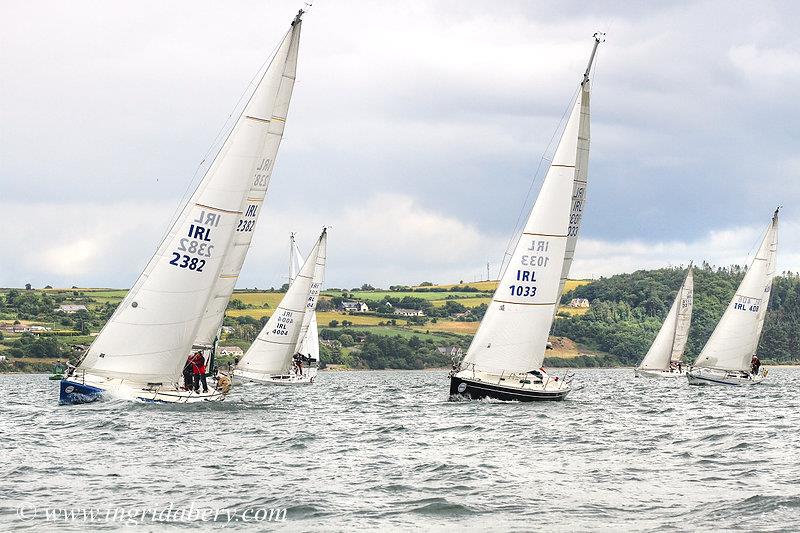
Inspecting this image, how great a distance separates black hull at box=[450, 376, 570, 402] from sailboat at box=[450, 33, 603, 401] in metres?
0.05

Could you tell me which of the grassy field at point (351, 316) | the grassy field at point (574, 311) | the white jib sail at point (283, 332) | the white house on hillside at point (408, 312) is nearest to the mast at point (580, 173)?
the white jib sail at point (283, 332)

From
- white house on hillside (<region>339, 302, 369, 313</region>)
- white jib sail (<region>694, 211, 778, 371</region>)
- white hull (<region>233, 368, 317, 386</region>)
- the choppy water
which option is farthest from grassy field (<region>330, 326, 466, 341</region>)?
the choppy water

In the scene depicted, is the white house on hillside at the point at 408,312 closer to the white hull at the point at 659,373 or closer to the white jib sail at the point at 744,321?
the white hull at the point at 659,373

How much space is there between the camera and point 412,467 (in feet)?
81.7

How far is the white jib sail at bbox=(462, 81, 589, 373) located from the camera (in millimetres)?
44031

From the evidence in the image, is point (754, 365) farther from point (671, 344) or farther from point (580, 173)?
point (580, 173)

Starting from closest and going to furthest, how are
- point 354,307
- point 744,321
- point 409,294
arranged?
point 744,321
point 354,307
point 409,294

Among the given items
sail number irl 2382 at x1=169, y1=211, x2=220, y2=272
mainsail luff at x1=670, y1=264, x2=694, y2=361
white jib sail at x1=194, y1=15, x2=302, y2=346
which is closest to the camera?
sail number irl 2382 at x1=169, y1=211, x2=220, y2=272

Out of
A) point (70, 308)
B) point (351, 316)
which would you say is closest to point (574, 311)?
point (351, 316)

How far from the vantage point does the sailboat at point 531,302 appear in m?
43.9

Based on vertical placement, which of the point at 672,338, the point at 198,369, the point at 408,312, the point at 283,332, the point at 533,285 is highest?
the point at 408,312

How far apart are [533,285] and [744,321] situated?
111 feet

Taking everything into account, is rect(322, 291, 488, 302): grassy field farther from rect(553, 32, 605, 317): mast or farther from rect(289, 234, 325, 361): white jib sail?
rect(553, 32, 605, 317): mast

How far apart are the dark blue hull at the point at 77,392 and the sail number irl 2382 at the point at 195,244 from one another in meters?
4.56
